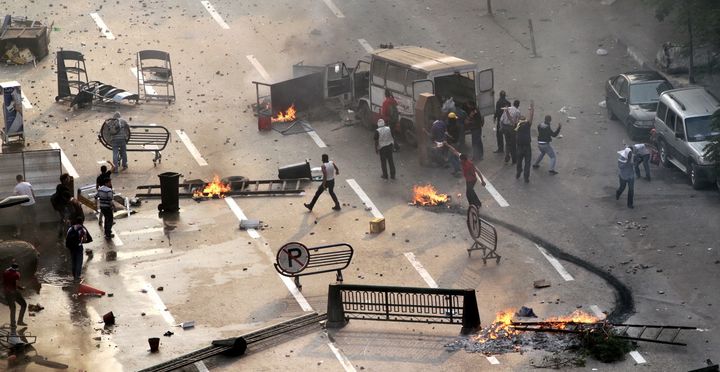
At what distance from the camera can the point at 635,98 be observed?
3406 centimetres

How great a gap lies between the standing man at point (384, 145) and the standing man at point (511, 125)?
2.78m

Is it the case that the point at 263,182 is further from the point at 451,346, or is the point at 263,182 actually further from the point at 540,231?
the point at 451,346

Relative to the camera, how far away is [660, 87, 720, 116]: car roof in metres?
31.6

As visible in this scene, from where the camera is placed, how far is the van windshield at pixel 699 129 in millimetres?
31031

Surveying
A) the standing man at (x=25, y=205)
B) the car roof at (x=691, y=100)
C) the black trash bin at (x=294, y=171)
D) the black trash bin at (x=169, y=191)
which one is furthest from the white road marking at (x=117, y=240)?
the car roof at (x=691, y=100)

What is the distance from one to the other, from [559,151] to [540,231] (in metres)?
5.02

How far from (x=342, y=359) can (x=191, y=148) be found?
11435 mm

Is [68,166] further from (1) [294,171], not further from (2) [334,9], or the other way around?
(2) [334,9]

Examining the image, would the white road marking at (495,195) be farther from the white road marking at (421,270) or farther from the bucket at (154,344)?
the bucket at (154,344)

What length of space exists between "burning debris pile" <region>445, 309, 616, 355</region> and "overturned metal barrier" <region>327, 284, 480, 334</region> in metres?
0.35

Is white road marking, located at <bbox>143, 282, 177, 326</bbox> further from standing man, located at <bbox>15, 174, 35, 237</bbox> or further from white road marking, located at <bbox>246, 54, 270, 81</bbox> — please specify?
white road marking, located at <bbox>246, 54, 270, 81</bbox>

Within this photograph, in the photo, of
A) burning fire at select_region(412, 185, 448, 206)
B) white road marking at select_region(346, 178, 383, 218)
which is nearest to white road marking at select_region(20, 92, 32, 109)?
white road marking at select_region(346, 178, 383, 218)

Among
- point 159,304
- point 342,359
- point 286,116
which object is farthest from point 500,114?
point 342,359

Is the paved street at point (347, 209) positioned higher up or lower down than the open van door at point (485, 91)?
lower down
